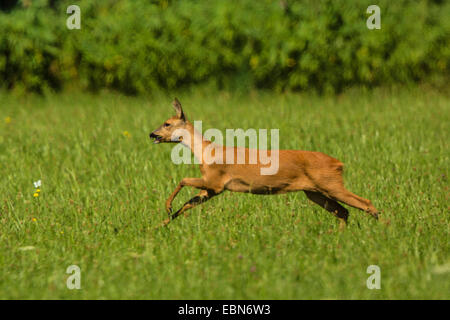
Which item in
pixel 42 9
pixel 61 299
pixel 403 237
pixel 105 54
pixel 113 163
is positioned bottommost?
pixel 61 299

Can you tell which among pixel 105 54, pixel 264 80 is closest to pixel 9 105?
pixel 105 54

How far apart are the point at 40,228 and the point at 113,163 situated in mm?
2354

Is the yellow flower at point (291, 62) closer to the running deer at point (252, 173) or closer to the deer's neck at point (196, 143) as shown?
Result: the running deer at point (252, 173)

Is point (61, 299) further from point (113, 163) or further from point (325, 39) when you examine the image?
point (325, 39)

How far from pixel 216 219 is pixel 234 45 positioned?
23.9 ft

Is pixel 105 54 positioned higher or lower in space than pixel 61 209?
higher

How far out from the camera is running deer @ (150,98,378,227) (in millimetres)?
5840

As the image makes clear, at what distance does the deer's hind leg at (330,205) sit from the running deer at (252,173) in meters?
0.25

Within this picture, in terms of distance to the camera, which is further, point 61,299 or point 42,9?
point 42,9

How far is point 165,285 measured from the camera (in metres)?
5.13

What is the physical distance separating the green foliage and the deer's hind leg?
7079 mm

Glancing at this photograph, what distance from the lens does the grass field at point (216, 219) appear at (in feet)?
16.9

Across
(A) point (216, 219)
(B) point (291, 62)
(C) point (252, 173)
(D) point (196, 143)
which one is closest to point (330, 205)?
(C) point (252, 173)

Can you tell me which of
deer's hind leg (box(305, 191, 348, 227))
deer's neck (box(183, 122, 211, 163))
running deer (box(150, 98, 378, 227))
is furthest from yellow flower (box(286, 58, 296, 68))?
deer's neck (box(183, 122, 211, 163))
